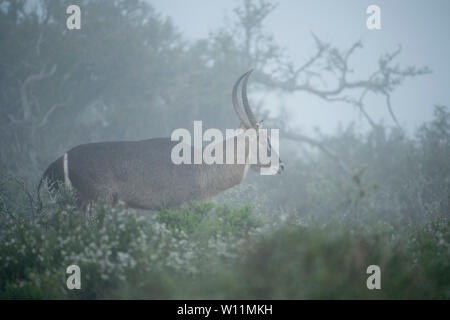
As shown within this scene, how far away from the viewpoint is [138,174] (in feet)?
23.0

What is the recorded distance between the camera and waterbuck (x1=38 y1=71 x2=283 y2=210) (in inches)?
263

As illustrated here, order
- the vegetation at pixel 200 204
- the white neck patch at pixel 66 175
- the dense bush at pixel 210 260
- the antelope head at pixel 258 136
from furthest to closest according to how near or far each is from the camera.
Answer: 1. the antelope head at pixel 258 136
2. the white neck patch at pixel 66 175
3. the vegetation at pixel 200 204
4. the dense bush at pixel 210 260

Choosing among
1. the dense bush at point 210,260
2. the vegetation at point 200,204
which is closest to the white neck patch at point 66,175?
the vegetation at point 200,204

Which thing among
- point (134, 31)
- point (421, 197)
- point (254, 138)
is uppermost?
point (134, 31)

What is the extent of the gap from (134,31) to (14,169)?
7.53m

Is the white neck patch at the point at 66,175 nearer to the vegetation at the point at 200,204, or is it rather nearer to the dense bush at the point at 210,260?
the vegetation at the point at 200,204

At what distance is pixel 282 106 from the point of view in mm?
18953

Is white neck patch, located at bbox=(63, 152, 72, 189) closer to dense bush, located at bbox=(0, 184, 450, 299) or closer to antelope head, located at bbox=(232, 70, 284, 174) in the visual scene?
dense bush, located at bbox=(0, 184, 450, 299)

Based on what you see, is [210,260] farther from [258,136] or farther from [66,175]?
[258,136]

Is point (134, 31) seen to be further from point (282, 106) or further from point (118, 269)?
point (118, 269)

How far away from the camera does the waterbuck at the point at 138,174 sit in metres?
6.68

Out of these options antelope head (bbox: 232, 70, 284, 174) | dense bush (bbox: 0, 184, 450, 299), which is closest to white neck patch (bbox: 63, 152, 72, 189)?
dense bush (bbox: 0, 184, 450, 299)

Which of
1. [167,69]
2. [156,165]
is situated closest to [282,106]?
[167,69]

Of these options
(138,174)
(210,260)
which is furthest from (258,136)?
(210,260)
